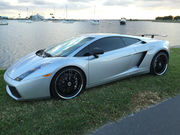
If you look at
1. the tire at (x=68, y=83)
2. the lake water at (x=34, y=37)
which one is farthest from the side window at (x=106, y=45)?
the lake water at (x=34, y=37)

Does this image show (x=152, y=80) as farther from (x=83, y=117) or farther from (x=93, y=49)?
(x=83, y=117)

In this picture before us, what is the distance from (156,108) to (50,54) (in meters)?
2.42

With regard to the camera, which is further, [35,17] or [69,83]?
[35,17]

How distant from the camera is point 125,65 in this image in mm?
3842

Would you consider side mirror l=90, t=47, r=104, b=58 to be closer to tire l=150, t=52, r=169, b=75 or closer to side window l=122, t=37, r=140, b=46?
side window l=122, t=37, r=140, b=46

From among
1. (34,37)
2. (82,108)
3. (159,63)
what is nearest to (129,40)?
(159,63)

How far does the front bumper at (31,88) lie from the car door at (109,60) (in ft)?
3.09

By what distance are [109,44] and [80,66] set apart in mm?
1004

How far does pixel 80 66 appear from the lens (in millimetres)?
3203

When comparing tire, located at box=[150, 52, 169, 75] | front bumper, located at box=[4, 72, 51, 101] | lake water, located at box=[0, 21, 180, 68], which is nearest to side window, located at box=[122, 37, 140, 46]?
tire, located at box=[150, 52, 169, 75]

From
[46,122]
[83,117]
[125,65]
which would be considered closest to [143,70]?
[125,65]

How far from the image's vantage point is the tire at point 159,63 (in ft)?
14.2

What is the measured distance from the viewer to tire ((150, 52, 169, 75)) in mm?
4335

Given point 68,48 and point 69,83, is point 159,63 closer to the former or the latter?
point 68,48
